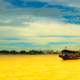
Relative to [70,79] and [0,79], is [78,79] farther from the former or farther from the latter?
[0,79]

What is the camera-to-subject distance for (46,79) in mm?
16625

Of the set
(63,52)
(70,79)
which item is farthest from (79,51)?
(70,79)

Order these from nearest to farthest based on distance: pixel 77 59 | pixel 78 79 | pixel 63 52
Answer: pixel 78 79
pixel 63 52
pixel 77 59

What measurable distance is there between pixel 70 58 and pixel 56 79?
21173 millimetres

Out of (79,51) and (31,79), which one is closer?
(31,79)

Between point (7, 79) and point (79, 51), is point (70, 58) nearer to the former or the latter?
point (79, 51)

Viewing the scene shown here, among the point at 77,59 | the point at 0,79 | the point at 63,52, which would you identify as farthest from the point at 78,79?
the point at 77,59

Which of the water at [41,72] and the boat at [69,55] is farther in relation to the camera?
the boat at [69,55]

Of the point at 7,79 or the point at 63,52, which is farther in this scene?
the point at 63,52

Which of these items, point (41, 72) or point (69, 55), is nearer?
point (41, 72)

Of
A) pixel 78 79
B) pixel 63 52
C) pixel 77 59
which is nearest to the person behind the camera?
pixel 78 79

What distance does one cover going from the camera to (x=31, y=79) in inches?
656

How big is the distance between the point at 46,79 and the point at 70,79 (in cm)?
129

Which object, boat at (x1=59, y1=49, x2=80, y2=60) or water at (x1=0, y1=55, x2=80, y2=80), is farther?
boat at (x1=59, y1=49, x2=80, y2=60)
